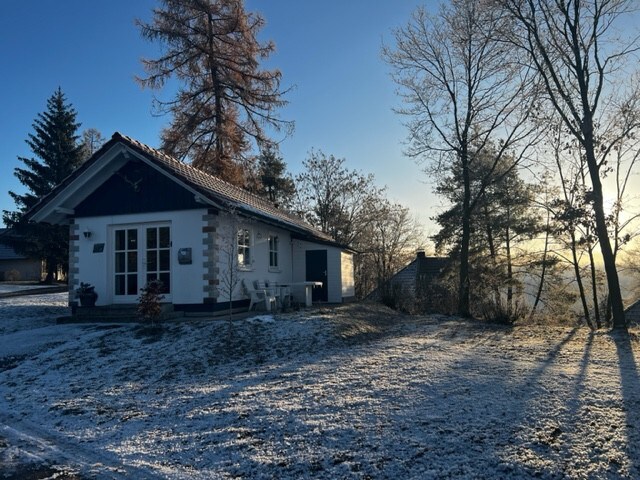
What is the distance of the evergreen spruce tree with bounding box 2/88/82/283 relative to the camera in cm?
3183

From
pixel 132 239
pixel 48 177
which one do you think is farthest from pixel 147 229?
pixel 48 177

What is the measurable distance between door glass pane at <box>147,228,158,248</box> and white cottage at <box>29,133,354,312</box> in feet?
0.10

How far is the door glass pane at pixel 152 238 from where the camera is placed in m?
14.4

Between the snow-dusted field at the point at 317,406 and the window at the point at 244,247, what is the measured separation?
188 inches

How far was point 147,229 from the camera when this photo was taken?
14453 mm

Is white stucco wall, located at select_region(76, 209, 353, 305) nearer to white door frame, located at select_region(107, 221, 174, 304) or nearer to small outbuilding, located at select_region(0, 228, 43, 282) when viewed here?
white door frame, located at select_region(107, 221, 174, 304)

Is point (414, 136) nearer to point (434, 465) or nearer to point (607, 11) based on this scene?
point (607, 11)

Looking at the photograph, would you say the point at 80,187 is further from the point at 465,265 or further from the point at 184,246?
the point at 465,265

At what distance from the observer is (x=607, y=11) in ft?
44.9

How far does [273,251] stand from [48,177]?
23212 mm

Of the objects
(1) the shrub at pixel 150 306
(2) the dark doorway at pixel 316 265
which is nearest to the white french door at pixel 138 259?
(1) the shrub at pixel 150 306

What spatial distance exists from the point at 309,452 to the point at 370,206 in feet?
120

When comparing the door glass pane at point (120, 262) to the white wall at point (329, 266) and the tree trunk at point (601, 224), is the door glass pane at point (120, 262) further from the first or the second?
the tree trunk at point (601, 224)

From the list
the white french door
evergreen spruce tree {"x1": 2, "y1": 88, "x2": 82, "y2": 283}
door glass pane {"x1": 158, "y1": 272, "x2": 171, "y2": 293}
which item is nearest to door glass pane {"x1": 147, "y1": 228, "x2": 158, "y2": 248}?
the white french door
